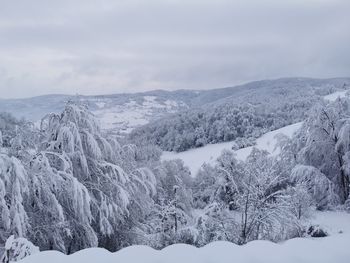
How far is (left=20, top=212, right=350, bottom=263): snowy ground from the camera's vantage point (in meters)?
1.99

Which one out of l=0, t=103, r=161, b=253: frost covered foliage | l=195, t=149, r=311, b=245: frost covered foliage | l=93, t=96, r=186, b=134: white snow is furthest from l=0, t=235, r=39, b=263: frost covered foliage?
l=93, t=96, r=186, b=134: white snow

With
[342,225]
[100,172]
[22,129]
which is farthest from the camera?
[342,225]

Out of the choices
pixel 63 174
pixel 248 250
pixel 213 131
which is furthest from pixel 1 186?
pixel 213 131

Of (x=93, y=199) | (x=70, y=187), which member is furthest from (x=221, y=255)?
(x=93, y=199)

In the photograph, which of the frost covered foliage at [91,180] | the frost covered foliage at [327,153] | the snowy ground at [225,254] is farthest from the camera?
the frost covered foliage at [327,153]

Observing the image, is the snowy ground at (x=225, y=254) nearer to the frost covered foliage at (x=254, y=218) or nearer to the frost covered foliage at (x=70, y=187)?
the frost covered foliage at (x=70, y=187)

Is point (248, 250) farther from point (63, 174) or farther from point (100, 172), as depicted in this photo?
point (100, 172)

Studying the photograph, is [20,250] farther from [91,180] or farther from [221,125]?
[221,125]

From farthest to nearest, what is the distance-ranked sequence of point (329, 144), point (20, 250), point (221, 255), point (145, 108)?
point (145, 108), point (329, 144), point (20, 250), point (221, 255)

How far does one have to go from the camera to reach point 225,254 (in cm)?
203

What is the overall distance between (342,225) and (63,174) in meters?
9.27

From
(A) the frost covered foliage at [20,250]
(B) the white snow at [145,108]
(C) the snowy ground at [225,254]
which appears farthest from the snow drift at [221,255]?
(B) the white snow at [145,108]

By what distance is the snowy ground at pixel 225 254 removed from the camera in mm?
1986

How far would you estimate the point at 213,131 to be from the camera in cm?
5831
